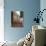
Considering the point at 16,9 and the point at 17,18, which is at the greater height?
the point at 16,9

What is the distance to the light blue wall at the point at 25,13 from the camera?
586 cm

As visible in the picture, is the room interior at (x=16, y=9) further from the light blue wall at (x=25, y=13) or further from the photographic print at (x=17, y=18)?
the photographic print at (x=17, y=18)

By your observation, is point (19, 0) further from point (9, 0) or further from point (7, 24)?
point (7, 24)

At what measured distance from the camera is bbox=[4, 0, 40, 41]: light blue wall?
586cm

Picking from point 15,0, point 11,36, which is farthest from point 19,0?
point 11,36

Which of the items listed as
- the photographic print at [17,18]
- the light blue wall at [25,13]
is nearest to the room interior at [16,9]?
the light blue wall at [25,13]

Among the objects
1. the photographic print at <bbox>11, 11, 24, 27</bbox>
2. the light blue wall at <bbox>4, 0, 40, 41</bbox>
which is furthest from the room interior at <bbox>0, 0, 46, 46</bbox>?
the photographic print at <bbox>11, 11, 24, 27</bbox>

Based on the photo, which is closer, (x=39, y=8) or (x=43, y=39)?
(x=43, y=39)


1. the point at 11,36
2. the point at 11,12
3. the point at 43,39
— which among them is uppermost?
the point at 11,12

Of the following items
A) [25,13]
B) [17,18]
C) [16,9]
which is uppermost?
[16,9]

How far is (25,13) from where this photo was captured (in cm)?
591

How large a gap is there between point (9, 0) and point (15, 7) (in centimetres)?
39

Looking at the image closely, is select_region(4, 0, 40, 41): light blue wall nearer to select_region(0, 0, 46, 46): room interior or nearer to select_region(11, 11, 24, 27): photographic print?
select_region(0, 0, 46, 46): room interior

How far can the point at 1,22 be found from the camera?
5.92 m
